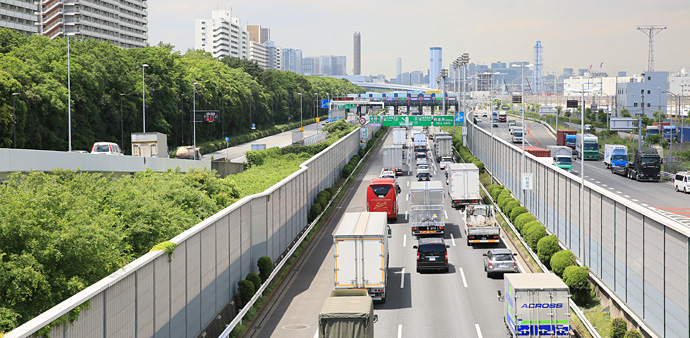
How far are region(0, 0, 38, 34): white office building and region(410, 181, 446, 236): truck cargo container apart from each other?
13355 centimetres

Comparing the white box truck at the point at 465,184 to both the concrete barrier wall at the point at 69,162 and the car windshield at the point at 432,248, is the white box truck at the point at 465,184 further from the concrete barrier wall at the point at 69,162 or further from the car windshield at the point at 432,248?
the concrete barrier wall at the point at 69,162

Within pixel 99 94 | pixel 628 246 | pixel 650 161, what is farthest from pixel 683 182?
pixel 99 94

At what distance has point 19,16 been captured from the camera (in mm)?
156000

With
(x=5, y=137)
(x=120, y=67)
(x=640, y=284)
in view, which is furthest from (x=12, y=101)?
(x=640, y=284)

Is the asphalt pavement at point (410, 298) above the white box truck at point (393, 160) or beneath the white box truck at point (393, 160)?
beneath

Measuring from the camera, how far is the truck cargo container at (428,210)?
44.8m

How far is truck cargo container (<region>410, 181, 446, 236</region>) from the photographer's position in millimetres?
44781

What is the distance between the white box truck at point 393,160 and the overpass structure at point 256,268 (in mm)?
39182

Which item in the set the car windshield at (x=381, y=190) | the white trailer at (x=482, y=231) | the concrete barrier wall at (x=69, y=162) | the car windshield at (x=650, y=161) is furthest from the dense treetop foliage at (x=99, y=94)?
the car windshield at (x=650, y=161)

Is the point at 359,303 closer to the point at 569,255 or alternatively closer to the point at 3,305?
the point at 3,305

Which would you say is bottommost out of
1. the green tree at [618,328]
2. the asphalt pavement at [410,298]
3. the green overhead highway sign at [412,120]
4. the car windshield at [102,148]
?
the asphalt pavement at [410,298]

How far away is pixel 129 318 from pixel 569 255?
21692mm

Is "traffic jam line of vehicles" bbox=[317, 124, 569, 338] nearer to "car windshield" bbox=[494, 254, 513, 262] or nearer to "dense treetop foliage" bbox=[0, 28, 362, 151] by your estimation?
"car windshield" bbox=[494, 254, 513, 262]

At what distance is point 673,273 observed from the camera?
21.8 m
